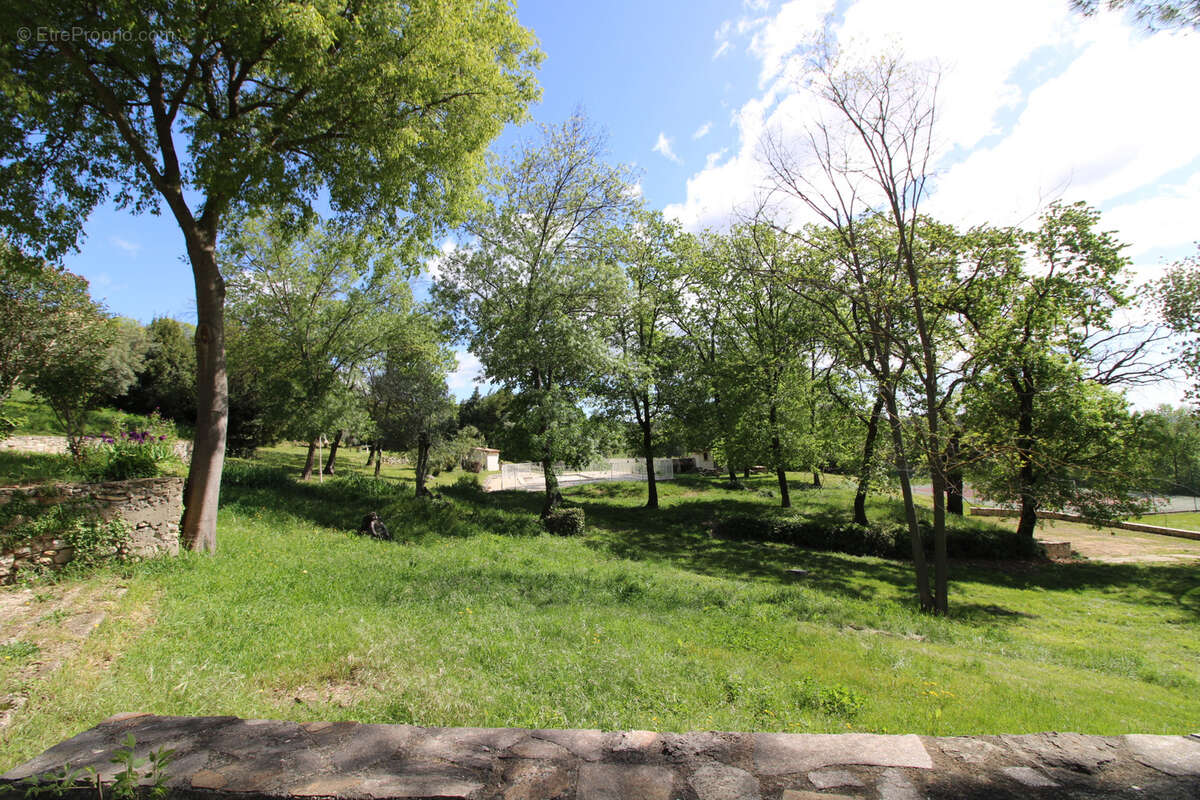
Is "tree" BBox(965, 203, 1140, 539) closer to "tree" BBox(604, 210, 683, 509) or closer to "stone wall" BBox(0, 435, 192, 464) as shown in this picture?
"tree" BBox(604, 210, 683, 509)

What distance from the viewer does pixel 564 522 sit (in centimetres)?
1639

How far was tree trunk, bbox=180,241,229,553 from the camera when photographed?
8.43 metres

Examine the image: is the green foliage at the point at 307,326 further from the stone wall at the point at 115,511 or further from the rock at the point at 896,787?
the rock at the point at 896,787

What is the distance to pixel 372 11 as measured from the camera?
28.0 ft

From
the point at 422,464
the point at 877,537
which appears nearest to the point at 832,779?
the point at 877,537

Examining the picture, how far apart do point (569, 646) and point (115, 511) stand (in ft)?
22.5

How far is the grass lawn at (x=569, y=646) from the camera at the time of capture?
167 inches

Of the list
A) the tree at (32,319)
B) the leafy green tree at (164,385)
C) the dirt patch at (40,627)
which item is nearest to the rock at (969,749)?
the dirt patch at (40,627)

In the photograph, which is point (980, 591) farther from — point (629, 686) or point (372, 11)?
point (372, 11)

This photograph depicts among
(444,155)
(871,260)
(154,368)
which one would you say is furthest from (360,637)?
(154,368)

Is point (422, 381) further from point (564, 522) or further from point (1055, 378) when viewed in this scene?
point (1055, 378)

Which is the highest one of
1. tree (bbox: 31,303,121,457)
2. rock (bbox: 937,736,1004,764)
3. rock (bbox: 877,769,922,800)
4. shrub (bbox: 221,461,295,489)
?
tree (bbox: 31,303,121,457)

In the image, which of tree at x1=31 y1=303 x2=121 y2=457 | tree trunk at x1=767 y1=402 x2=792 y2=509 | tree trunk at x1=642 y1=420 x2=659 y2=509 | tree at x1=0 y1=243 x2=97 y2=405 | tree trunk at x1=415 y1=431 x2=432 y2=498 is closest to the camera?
tree at x1=0 y1=243 x2=97 y2=405

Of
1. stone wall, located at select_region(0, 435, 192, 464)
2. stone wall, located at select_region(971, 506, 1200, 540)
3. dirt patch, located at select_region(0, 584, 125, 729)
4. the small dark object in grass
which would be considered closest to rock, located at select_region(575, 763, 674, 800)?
dirt patch, located at select_region(0, 584, 125, 729)
